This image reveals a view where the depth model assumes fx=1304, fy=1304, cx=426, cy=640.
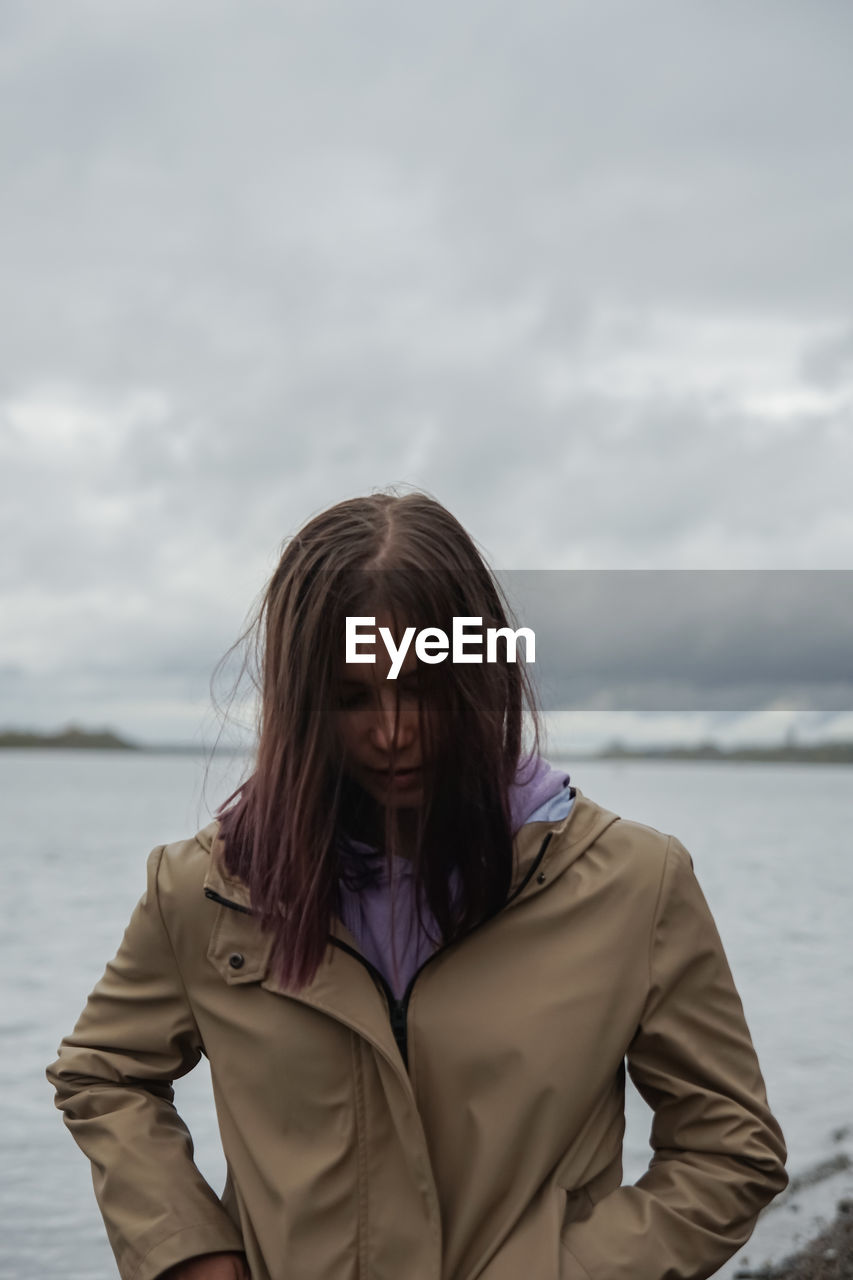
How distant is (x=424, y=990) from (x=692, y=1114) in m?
0.47

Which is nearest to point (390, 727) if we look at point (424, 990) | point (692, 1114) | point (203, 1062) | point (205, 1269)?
point (424, 990)

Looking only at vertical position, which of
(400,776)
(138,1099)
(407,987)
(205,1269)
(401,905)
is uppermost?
(400,776)

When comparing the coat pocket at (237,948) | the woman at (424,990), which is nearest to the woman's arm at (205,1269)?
the woman at (424,990)

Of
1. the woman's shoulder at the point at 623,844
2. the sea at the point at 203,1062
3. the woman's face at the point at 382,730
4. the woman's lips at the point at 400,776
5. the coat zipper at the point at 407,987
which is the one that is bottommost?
the sea at the point at 203,1062

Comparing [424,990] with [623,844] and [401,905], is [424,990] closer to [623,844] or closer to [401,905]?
[401,905]

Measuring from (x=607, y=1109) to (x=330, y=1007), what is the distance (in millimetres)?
472

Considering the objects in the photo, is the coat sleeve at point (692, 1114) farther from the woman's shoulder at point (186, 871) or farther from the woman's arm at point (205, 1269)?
the woman's shoulder at point (186, 871)

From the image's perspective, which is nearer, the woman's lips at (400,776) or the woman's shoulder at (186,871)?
the woman's lips at (400,776)

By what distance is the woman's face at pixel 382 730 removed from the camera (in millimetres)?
1926

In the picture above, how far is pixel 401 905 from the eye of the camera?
204 centimetres

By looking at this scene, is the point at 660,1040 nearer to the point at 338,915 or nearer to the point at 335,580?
the point at 338,915

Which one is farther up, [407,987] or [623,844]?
[623,844]

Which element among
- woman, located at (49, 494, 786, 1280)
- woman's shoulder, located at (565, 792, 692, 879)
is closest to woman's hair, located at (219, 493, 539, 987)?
woman, located at (49, 494, 786, 1280)

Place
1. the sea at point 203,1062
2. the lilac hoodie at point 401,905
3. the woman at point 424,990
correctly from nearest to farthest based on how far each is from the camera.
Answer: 1. the woman at point 424,990
2. the lilac hoodie at point 401,905
3. the sea at point 203,1062
